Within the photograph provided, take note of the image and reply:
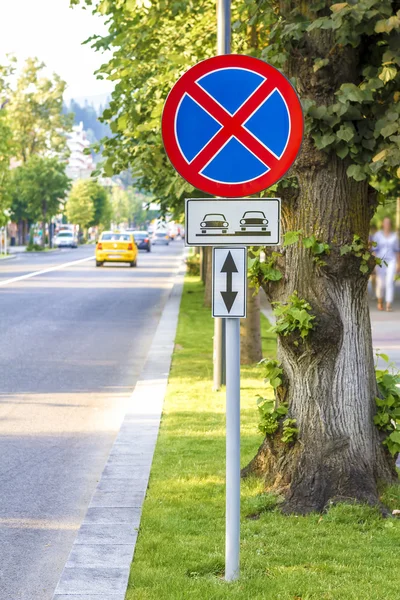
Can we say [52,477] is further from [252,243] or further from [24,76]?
[24,76]

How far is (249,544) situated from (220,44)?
671 cm

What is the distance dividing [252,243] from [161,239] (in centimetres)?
10622

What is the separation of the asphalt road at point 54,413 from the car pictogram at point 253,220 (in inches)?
76.0

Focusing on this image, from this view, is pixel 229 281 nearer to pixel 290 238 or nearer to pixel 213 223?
→ pixel 213 223

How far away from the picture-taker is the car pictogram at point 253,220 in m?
5.24

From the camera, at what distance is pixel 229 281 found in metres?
5.30

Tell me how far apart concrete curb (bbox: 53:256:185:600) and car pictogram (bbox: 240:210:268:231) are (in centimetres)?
169

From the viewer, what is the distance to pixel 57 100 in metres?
103

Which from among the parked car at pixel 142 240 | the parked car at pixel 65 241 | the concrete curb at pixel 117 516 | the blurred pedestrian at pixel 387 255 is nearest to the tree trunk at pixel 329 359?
the concrete curb at pixel 117 516

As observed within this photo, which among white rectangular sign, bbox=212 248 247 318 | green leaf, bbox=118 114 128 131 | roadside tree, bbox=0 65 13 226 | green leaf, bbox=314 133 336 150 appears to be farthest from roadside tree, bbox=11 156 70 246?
white rectangular sign, bbox=212 248 247 318

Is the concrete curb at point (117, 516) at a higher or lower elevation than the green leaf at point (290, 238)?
lower

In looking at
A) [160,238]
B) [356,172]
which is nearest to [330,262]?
[356,172]

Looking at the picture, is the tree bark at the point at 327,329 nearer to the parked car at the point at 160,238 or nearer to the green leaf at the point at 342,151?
the green leaf at the point at 342,151

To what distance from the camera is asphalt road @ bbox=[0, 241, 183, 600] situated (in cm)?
638
